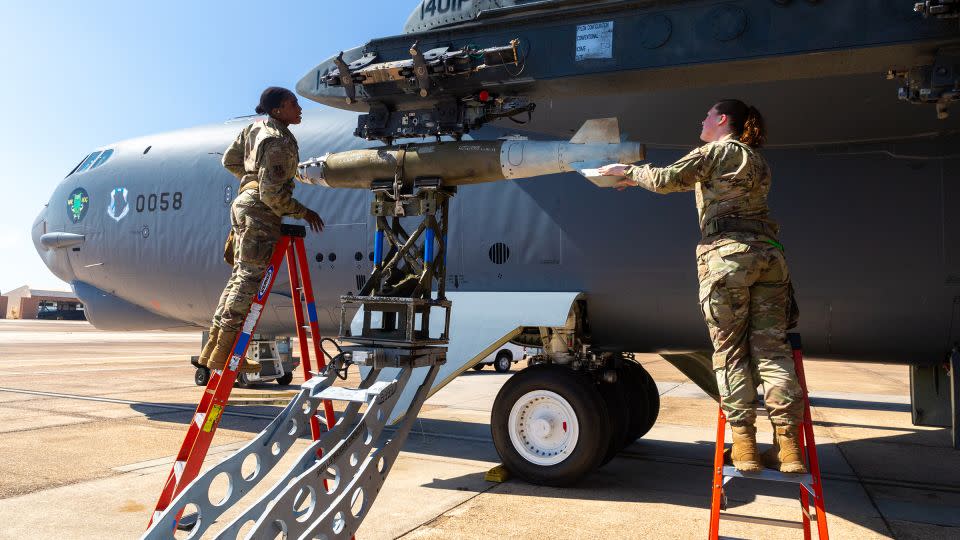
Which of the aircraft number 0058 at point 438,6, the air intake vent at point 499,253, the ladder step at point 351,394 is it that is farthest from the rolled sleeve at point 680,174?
the air intake vent at point 499,253

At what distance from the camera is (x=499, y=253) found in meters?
7.83

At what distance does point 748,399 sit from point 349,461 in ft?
7.53

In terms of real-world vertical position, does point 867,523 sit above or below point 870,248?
below

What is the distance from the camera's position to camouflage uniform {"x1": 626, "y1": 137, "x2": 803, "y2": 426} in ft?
13.0

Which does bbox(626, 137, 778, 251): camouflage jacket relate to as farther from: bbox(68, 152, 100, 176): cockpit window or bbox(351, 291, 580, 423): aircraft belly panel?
bbox(68, 152, 100, 176): cockpit window

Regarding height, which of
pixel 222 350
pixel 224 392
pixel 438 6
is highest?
pixel 438 6

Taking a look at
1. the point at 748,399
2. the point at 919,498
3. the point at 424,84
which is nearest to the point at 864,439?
the point at 919,498

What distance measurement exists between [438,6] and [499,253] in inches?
114

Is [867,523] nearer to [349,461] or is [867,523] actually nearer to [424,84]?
[349,461]

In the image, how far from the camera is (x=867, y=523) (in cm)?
564

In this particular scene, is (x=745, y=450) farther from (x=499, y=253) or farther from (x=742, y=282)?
(x=499, y=253)

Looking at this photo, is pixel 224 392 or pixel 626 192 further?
pixel 626 192

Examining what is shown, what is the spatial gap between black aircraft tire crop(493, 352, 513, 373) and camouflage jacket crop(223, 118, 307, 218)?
57.6 feet

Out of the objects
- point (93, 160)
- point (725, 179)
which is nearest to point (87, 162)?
point (93, 160)
